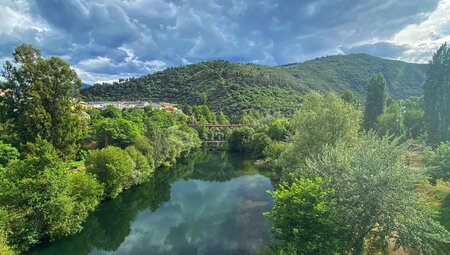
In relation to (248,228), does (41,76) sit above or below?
above

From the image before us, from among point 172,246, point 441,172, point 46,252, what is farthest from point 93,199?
point 441,172

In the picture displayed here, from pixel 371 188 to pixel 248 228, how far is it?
16973 millimetres

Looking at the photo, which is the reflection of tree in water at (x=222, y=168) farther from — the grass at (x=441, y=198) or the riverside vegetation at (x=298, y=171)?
the grass at (x=441, y=198)

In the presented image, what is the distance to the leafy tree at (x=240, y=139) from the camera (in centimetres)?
9281

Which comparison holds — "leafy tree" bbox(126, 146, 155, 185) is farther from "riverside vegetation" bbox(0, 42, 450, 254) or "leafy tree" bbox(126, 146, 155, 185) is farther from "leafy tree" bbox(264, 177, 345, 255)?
"leafy tree" bbox(264, 177, 345, 255)

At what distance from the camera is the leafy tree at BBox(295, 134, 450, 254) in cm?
1758

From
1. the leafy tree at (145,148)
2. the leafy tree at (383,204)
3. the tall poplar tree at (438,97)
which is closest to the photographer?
the leafy tree at (383,204)

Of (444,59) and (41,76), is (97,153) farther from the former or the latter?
(444,59)

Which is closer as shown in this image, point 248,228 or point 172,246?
point 172,246

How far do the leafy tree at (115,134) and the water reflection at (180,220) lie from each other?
10542 millimetres

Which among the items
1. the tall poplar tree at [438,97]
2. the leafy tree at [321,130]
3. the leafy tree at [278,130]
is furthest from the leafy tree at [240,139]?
the leafy tree at [321,130]

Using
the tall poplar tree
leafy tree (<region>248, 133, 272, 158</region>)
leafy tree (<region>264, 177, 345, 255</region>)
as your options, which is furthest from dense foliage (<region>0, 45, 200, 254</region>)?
the tall poplar tree

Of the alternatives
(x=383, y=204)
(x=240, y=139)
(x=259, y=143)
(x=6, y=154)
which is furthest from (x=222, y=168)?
(x=383, y=204)

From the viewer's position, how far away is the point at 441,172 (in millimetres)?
29609
